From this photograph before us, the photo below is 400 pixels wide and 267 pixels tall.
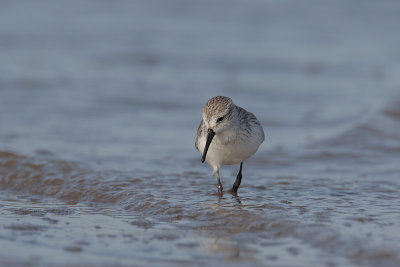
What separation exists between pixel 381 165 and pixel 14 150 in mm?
4557

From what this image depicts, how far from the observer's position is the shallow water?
5250 millimetres

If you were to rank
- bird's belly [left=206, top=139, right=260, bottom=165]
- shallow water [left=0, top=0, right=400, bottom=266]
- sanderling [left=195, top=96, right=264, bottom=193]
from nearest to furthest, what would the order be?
shallow water [left=0, top=0, right=400, bottom=266] → sanderling [left=195, top=96, right=264, bottom=193] → bird's belly [left=206, top=139, right=260, bottom=165]

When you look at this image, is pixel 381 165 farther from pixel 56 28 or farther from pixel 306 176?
pixel 56 28

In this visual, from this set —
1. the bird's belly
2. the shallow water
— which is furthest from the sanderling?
the shallow water

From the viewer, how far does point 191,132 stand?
10.1 metres

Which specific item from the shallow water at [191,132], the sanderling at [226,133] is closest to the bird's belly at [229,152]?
the sanderling at [226,133]

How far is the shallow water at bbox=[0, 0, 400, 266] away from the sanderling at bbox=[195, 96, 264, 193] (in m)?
0.46

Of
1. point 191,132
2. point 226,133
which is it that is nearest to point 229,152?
point 226,133

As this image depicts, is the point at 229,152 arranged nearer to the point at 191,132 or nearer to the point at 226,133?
the point at 226,133

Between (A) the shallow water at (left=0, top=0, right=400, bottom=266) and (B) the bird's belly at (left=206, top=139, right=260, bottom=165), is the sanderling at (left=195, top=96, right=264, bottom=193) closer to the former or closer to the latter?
(B) the bird's belly at (left=206, top=139, right=260, bottom=165)

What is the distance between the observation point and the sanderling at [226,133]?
6363mm

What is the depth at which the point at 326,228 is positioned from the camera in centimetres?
546

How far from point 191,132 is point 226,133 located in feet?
11.7

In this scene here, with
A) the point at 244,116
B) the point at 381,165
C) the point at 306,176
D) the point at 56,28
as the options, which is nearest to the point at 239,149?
the point at 244,116
